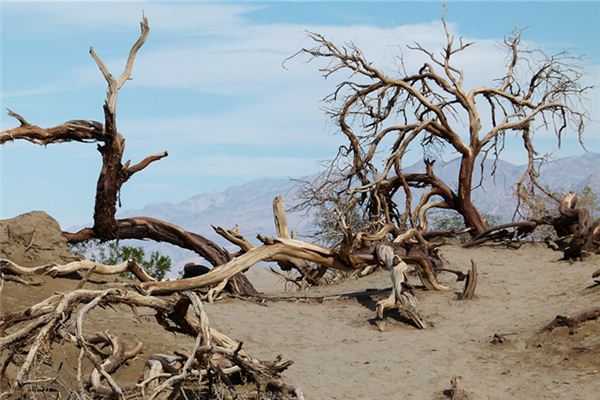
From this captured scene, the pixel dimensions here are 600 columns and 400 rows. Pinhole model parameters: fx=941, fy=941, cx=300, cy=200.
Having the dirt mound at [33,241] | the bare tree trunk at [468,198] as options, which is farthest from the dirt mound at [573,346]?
the bare tree trunk at [468,198]

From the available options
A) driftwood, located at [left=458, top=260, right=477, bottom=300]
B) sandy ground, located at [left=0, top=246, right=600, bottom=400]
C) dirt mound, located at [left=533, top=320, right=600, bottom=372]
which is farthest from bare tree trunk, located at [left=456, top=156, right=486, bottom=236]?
dirt mound, located at [left=533, top=320, right=600, bottom=372]

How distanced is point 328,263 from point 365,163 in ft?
15.4

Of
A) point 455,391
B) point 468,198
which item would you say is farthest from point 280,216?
point 455,391

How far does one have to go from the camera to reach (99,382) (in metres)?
7.28

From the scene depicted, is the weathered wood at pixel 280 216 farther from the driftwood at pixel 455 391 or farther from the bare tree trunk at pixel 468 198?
the driftwood at pixel 455 391

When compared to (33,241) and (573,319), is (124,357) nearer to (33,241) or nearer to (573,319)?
(33,241)

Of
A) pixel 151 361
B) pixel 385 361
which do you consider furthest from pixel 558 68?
pixel 151 361

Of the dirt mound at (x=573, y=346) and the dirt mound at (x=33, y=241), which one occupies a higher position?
the dirt mound at (x=33, y=241)

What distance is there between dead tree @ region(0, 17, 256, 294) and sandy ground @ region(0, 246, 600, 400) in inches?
75.1

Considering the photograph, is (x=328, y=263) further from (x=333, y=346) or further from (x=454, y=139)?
(x=454, y=139)

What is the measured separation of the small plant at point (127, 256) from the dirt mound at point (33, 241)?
480cm

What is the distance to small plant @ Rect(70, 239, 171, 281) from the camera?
17.1m

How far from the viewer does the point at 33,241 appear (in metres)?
11.6

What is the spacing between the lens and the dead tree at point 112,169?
511 inches
